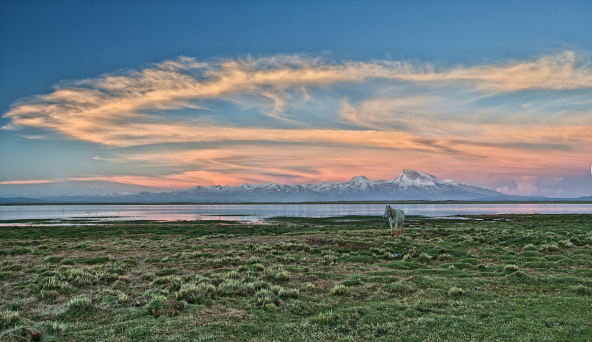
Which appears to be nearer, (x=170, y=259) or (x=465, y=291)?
(x=465, y=291)

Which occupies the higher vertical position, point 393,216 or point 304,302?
point 393,216

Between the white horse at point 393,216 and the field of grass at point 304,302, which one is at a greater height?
the white horse at point 393,216

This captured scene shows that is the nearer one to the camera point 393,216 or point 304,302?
point 304,302

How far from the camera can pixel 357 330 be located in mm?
9117

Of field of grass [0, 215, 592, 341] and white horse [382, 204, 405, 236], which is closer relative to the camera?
field of grass [0, 215, 592, 341]

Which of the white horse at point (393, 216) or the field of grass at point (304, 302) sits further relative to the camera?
the white horse at point (393, 216)

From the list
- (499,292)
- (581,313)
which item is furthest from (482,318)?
(499,292)

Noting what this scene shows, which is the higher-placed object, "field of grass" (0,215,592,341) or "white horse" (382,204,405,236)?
"white horse" (382,204,405,236)

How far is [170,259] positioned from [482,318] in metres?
20.4

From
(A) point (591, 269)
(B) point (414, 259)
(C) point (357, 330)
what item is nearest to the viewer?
(C) point (357, 330)

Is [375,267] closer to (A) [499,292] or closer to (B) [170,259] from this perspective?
(A) [499,292]

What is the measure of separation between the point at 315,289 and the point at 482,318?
682 centimetres

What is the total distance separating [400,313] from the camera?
1051 cm

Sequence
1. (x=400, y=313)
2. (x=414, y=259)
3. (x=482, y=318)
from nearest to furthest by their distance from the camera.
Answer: (x=482, y=318)
(x=400, y=313)
(x=414, y=259)
